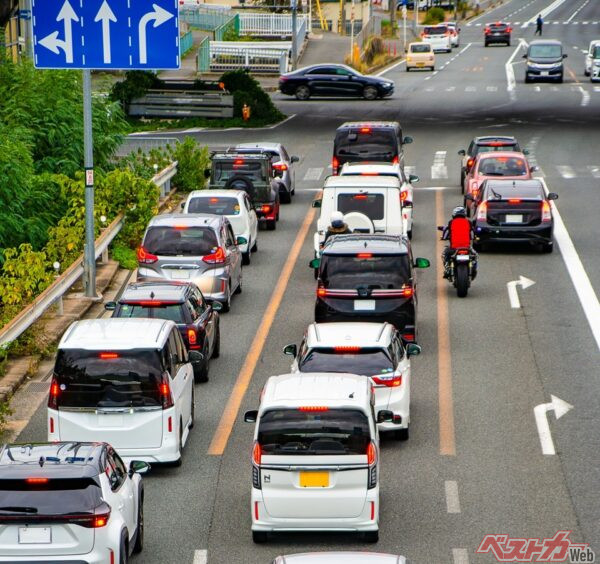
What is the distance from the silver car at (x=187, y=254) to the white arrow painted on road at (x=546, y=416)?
290 inches

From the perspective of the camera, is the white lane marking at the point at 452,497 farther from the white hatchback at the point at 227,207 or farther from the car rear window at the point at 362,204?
the white hatchback at the point at 227,207

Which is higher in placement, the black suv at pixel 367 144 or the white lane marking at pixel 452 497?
the black suv at pixel 367 144

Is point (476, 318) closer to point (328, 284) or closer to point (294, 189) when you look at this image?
point (328, 284)

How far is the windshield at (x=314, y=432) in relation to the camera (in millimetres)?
14297

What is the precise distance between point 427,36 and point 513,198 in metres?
68.0

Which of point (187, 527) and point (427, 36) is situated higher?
point (427, 36)

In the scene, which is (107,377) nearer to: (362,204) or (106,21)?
(106,21)

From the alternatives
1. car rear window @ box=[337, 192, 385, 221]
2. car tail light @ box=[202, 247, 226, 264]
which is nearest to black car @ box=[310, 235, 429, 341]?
car tail light @ box=[202, 247, 226, 264]

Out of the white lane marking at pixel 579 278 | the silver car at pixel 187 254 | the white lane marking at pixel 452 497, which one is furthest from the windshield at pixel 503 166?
the white lane marking at pixel 452 497

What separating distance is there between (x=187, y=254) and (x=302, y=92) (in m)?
41.2

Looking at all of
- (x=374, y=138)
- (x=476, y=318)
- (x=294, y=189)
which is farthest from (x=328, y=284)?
(x=294, y=189)

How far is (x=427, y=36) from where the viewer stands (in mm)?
96625

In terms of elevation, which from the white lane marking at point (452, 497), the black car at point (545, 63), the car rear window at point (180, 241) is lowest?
the white lane marking at point (452, 497)

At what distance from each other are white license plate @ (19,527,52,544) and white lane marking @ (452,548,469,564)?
13.7 feet
